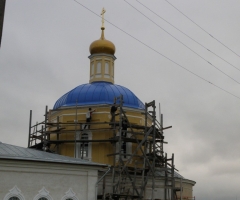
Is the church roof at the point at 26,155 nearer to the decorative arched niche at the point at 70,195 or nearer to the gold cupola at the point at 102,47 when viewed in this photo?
the decorative arched niche at the point at 70,195

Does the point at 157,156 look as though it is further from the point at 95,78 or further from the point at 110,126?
Answer: the point at 95,78

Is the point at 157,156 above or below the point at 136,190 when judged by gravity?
above

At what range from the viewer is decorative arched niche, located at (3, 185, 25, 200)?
1689 centimetres

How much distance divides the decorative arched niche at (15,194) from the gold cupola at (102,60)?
33.3 feet

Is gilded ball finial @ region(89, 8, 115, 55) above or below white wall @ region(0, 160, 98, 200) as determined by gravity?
above

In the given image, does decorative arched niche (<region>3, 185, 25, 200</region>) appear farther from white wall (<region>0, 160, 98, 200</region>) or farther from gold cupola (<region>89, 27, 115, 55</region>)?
gold cupola (<region>89, 27, 115, 55</region>)

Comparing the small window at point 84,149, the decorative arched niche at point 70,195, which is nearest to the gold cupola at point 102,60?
the small window at point 84,149

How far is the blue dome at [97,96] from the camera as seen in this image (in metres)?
23.6

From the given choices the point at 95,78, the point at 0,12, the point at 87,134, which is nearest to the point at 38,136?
the point at 87,134

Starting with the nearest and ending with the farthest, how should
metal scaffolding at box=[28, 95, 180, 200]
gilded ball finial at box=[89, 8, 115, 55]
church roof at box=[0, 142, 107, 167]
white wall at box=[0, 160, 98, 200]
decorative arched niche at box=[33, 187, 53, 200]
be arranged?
white wall at box=[0, 160, 98, 200] → church roof at box=[0, 142, 107, 167] → decorative arched niche at box=[33, 187, 53, 200] → metal scaffolding at box=[28, 95, 180, 200] → gilded ball finial at box=[89, 8, 115, 55]

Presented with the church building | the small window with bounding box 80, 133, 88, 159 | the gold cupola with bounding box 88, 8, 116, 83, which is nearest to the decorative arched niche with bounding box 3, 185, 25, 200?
the church building

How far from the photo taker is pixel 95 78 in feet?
85.3

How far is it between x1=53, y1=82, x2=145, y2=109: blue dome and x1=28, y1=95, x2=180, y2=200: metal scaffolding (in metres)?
0.70

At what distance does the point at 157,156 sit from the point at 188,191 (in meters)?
4.21
